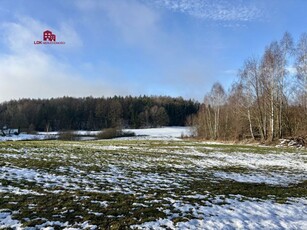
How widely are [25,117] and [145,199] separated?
432 feet

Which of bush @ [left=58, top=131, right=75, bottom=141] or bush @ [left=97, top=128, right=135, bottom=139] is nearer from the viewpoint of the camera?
bush @ [left=58, top=131, right=75, bottom=141]

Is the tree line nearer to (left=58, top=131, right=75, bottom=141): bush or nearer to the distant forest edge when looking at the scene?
(left=58, top=131, right=75, bottom=141): bush

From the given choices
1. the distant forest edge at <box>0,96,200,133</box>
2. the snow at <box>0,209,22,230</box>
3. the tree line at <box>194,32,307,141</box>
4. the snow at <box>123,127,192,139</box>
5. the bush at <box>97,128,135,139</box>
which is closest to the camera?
the snow at <box>0,209,22,230</box>

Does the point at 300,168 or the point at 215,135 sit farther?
the point at 215,135

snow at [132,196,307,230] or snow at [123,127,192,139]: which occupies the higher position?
snow at [123,127,192,139]

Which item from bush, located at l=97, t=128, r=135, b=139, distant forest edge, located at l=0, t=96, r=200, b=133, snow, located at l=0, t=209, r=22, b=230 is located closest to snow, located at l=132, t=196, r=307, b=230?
snow, located at l=0, t=209, r=22, b=230

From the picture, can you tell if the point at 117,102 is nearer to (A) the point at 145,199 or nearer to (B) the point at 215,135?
(B) the point at 215,135

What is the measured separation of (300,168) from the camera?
1638 centimetres

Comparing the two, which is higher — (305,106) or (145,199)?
(305,106)

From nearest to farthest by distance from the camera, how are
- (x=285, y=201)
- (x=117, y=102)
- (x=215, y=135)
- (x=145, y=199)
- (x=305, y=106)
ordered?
1. (x=145, y=199)
2. (x=285, y=201)
3. (x=305, y=106)
4. (x=215, y=135)
5. (x=117, y=102)

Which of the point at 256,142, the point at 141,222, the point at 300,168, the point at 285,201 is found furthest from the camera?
the point at 256,142

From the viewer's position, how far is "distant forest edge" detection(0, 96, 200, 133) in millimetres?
127000

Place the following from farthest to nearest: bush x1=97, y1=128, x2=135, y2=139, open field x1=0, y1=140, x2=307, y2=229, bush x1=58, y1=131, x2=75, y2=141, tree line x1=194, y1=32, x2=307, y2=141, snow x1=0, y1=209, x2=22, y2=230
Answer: bush x1=97, y1=128, x2=135, y2=139, bush x1=58, y1=131, x2=75, y2=141, tree line x1=194, y1=32, x2=307, y2=141, open field x1=0, y1=140, x2=307, y2=229, snow x1=0, y1=209, x2=22, y2=230

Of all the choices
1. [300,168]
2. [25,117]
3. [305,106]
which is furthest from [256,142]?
[25,117]
